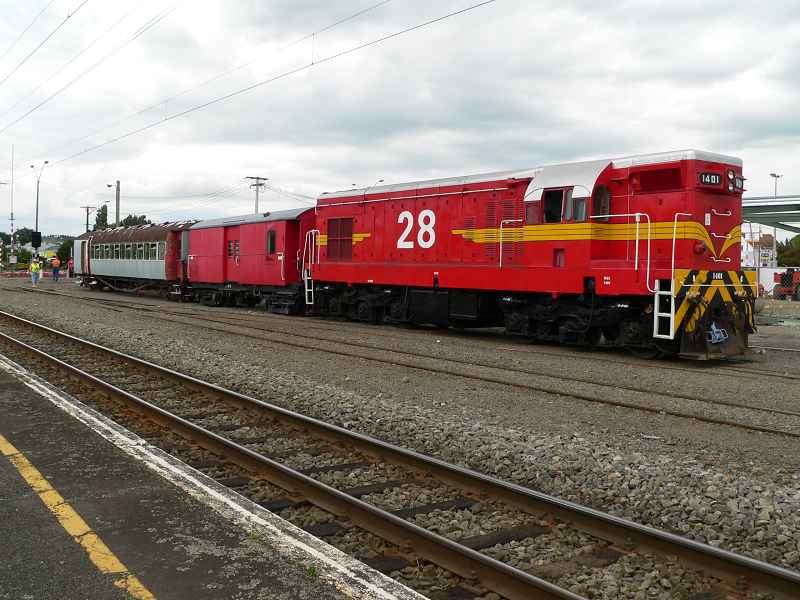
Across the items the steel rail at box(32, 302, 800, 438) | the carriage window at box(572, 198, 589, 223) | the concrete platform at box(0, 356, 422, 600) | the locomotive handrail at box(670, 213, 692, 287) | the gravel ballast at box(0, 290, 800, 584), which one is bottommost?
the concrete platform at box(0, 356, 422, 600)

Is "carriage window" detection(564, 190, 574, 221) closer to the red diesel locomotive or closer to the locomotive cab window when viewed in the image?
the red diesel locomotive

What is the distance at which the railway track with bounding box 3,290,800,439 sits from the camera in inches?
307

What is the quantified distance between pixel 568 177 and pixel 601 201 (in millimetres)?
787

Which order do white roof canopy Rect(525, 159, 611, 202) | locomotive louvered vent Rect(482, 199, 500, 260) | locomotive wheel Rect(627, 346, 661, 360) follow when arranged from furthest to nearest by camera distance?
1. locomotive louvered vent Rect(482, 199, 500, 260)
2. white roof canopy Rect(525, 159, 611, 202)
3. locomotive wheel Rect(627, 346, 661, 360)

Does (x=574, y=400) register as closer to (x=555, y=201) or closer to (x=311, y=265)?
(x=555, y=201)

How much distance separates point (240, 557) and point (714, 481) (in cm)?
352

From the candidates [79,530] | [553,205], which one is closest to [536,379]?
[553,205]

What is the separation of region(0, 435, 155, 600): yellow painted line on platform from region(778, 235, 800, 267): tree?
75127 mm

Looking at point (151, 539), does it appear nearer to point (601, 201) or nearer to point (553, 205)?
point (601, 201)

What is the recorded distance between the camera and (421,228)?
55.3 feet

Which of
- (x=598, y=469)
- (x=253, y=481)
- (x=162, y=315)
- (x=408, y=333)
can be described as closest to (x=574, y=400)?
(x=598, y=469)

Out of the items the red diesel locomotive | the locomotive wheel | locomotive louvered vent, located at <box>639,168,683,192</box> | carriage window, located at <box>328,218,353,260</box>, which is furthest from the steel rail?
carriage window, located at <box>328,218,353,260</box>

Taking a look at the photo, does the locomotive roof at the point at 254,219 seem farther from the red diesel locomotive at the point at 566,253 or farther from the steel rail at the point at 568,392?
the steel rail at the point at 568,392

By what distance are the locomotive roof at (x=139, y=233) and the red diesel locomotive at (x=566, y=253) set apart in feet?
42.4
